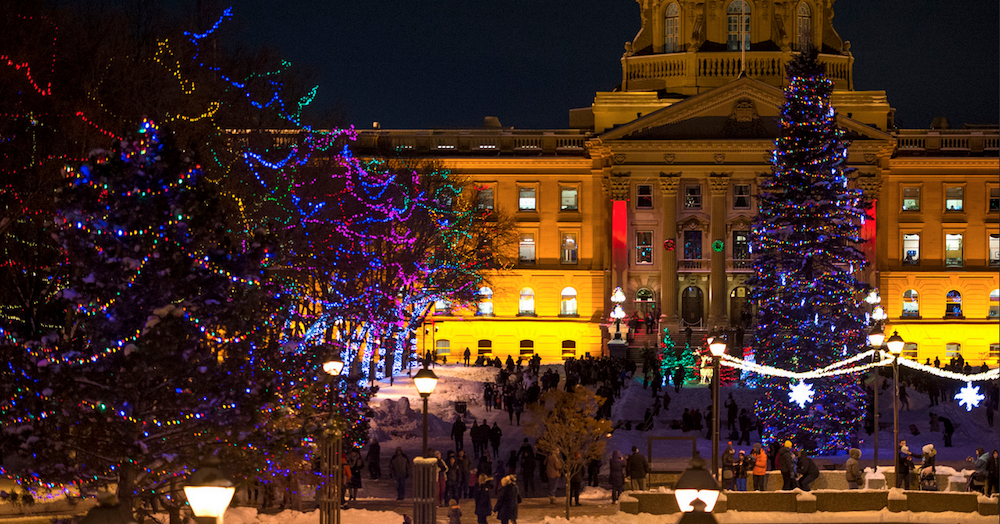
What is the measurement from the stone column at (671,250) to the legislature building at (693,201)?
0.26 feet

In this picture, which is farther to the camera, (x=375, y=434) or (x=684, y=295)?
(x=684, y=295)

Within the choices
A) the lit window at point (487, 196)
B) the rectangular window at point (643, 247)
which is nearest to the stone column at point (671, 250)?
the rectangular window at point (643, 247)

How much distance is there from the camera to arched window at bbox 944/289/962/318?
79312 mm

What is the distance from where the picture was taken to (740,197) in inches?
3063

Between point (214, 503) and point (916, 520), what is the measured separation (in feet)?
61.5

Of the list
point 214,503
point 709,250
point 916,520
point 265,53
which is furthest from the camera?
point 709,250

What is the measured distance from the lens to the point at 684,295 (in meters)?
78.0

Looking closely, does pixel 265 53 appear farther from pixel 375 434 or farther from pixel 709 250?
pixel 709 250

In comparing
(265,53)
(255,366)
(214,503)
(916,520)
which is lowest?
(916,520)

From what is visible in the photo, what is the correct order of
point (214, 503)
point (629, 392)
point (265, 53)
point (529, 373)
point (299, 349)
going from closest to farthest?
point (214, 503)
point (299, 349)
point (265, 53)
point (629, 392)
point (529, 373)

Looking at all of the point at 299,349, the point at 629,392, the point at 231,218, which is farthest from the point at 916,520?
the point at 629,392

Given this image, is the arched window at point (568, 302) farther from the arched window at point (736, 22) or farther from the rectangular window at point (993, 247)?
the rectangular window at point (993, 247)

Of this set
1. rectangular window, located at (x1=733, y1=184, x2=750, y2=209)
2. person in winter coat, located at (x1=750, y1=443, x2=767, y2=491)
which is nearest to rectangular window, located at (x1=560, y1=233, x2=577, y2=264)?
rectangular window, located at (x1=733, y1=184, x2=750, y2=209)

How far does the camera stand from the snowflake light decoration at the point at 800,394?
41.1 metres
